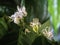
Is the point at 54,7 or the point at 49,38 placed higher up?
the point at 54,7

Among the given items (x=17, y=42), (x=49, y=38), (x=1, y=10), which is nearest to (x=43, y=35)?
(x=49, y=38)

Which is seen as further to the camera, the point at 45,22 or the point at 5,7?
the point at 5,7

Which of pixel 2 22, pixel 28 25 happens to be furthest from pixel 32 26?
pixel 2 22

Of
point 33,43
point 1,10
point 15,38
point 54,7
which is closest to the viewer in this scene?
point 54,7

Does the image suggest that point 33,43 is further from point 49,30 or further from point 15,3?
point 15,3

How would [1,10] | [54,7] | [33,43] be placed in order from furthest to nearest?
[1,10] → [33,43] → [54,7]

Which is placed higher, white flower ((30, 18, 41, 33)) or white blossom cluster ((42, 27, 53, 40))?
white flower ((30, 18, 41, 33))

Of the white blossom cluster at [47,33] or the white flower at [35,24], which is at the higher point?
the white flower at [35,24]

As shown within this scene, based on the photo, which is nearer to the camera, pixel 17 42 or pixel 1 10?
pixel 17 42

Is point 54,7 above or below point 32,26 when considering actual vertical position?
above

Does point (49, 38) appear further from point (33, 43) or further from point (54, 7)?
point (54, 7)
